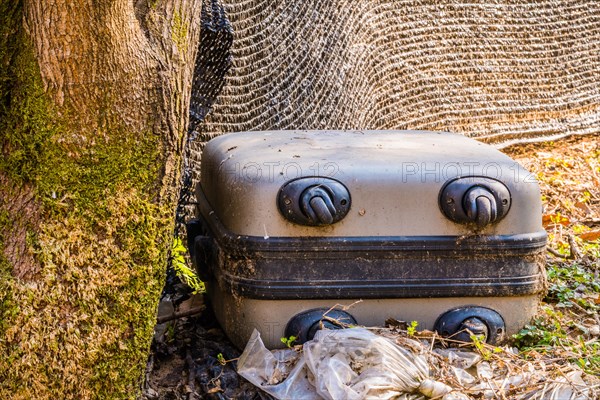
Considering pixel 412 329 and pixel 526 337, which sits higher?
pixel 412 329

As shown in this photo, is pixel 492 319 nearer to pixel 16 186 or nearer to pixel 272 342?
pixel 272 342

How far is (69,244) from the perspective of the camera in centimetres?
188

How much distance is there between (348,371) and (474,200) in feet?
2.04

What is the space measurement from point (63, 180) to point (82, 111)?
0.59ft

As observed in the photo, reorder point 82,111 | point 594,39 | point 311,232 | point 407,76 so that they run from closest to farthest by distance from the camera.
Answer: point 82,111
point 311,232
point 407,76
point 594,39

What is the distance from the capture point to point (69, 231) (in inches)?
74.1

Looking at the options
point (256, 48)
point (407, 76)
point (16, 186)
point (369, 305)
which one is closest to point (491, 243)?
point (369, 305)

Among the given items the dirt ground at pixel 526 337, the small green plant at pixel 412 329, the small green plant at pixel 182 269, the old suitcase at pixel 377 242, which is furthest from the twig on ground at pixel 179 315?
the small green plant at pixel 412 329

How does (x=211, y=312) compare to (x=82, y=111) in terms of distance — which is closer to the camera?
(x=82, y=111)

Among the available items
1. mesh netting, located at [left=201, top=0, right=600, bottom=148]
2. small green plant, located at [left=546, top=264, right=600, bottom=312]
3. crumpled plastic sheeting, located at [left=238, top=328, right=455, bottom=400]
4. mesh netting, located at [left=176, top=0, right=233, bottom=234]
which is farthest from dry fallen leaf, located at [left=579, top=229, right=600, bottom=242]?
crumpled plastic sheeting, located at [left=238, top=328, right=455, bottom=400]

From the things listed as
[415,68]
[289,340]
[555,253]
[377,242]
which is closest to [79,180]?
[289,340]

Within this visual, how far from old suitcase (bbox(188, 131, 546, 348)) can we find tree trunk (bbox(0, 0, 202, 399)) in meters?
0.34

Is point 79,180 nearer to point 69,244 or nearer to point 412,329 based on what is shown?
point 69,244

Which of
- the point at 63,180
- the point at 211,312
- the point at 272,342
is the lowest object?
the point at 211,312
